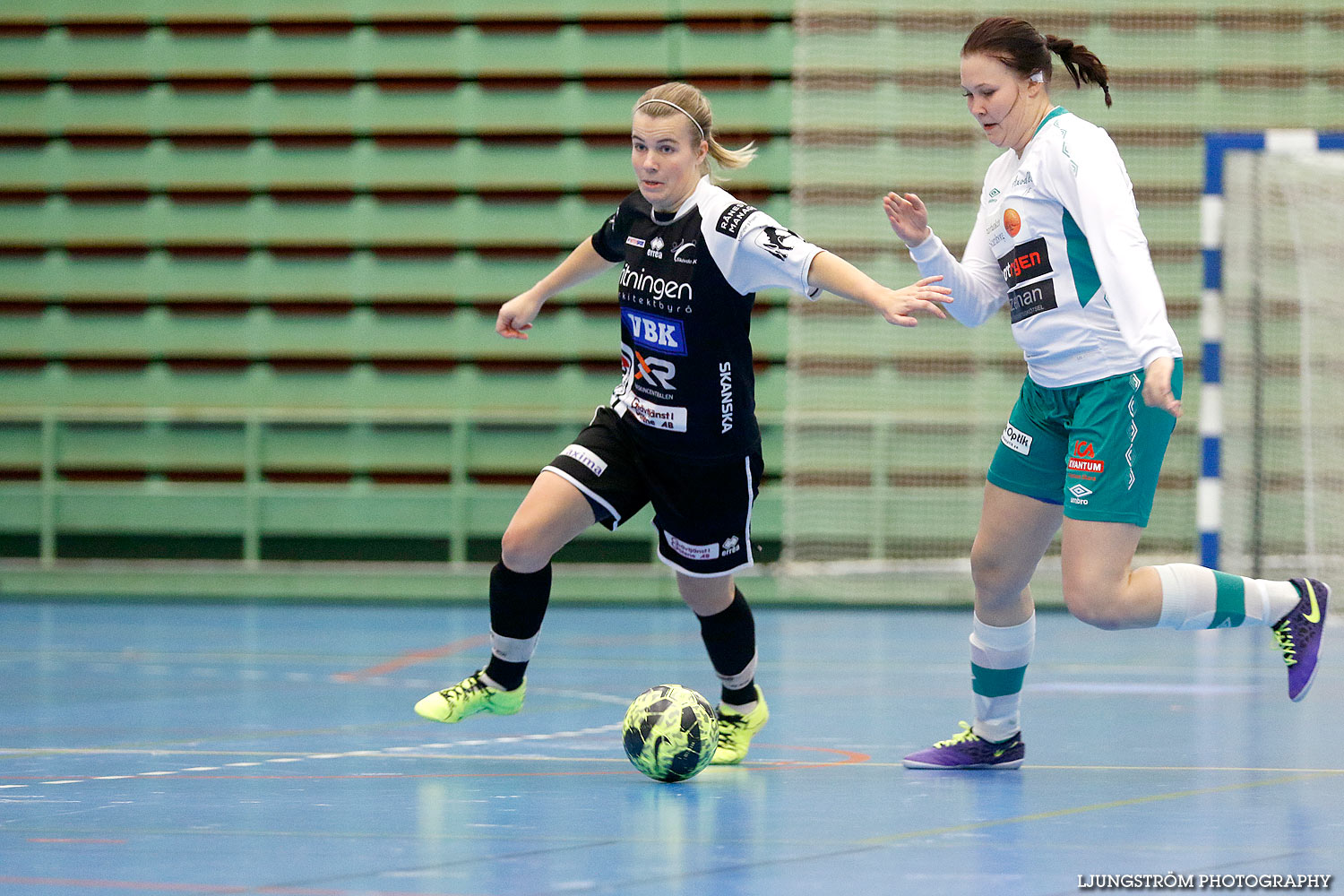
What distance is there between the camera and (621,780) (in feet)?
12.9

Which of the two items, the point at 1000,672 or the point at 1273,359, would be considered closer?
the point at 1000,672

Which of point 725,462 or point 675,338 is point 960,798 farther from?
point 675,338

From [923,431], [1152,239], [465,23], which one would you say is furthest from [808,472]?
[465,23]

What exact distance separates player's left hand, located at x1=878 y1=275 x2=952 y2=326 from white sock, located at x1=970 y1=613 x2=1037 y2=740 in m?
0.88

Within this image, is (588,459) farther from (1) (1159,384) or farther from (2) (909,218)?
(1) (1159,384)

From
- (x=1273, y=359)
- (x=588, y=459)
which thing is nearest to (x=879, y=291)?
(x=588, y=459)

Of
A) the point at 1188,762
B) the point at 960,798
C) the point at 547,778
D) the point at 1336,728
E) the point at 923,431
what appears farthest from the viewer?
the point at 923,431

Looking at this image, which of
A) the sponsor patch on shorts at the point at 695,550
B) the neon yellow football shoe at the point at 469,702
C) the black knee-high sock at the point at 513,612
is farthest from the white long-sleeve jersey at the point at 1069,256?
the neon yellow football shoe at the point at 469,702

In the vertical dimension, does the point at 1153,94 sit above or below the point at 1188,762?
above

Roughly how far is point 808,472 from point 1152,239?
2469 mm

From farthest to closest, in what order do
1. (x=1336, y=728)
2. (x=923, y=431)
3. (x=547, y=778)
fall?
1. (x=923, y=431)
2. (x=1336, y=728)
3. (x=547, y=778)

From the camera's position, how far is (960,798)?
3.63 metres

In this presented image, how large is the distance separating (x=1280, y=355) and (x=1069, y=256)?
5751 mm

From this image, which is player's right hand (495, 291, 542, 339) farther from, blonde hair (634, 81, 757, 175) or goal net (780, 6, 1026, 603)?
goal net (780, 6, 1026, 603)
